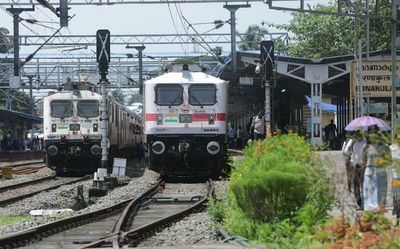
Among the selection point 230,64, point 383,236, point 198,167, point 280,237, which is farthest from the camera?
point 230,64

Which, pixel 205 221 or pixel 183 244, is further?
pixel 205 221

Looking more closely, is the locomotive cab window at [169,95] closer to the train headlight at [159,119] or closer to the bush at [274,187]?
the train headlight at [159,119]

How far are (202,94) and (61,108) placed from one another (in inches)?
295

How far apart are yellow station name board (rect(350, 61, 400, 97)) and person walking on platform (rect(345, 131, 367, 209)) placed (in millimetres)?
13304

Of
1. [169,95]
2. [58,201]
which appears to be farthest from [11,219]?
[169,95]

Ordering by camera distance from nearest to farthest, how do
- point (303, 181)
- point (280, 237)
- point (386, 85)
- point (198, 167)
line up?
point (280, 237)
point (303, 181)
point (198, 167)
point (386, 85)

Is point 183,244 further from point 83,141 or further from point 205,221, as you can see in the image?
point 83,141

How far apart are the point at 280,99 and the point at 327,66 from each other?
16.6 metres

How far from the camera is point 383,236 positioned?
5242 mm

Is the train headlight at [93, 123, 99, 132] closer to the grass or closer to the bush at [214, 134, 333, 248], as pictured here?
the grass

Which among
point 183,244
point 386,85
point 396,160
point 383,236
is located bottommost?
point 183,244

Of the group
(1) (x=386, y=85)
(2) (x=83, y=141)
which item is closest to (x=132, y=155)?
(2) (x=83, y=141)

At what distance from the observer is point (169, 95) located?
71.4 ft

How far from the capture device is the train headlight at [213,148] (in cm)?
2108
